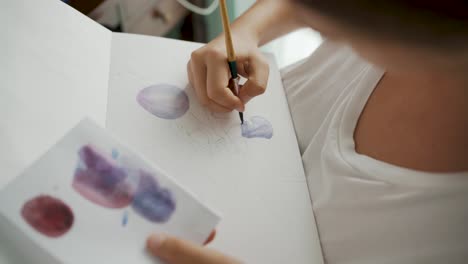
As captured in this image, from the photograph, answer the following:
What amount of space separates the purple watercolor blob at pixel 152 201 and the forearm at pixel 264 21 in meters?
0.27

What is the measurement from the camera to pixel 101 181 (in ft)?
1.19

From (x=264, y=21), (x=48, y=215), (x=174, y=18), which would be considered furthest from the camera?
(x=174, y=18)

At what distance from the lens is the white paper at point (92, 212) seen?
0.32 m

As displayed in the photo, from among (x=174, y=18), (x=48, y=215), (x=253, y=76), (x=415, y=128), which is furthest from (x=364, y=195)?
(x=174, y=18)

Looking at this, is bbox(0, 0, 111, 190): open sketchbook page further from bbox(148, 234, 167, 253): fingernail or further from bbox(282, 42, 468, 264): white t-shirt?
bbox(282, 42, 468, 264): white t-shirt

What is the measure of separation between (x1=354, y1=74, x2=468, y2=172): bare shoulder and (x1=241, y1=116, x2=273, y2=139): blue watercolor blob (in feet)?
0.37

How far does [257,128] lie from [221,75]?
84 millimetres

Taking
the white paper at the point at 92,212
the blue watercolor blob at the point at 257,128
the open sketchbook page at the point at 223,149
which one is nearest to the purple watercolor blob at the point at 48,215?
the white paper at the point at 92,212

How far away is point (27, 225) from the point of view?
32cm

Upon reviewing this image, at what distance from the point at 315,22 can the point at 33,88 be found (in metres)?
0.30

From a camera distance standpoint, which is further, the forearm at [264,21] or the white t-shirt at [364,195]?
the forearm at [264,21]

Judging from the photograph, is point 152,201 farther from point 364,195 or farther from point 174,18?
→ point 174,18

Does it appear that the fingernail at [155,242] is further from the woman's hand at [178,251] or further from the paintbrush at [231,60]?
the paintbrush at [231,60]

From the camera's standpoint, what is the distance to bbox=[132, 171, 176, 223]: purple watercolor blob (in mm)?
359
